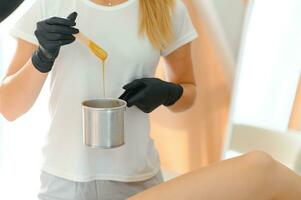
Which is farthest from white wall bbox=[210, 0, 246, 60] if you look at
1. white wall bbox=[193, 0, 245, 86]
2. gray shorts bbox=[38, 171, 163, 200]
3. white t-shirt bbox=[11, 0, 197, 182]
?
gray shorts bbox=[38, 171, 163, 200]

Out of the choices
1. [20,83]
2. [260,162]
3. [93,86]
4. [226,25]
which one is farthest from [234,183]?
[226,25]

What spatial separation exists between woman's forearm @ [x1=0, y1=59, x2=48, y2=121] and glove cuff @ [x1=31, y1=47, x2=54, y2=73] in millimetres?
31

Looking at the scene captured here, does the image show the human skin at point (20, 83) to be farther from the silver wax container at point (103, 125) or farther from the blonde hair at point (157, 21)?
the blonde hair at point (157, 21)

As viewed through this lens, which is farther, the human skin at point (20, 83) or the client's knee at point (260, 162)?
the human skin at point (20, 83)

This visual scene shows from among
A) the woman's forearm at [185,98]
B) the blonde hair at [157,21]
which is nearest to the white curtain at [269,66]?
the woman's forearm at [185,98]

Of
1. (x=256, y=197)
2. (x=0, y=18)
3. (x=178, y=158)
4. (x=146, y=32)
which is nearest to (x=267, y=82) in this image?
(x=178, y=158)

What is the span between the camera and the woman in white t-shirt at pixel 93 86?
2.84 ft

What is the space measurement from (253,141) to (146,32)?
64 cm

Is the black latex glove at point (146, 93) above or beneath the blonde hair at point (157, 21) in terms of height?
beneath

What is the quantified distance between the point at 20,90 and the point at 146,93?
256mm

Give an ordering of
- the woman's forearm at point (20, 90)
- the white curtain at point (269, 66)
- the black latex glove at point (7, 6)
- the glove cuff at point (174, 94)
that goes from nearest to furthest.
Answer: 1. the black latex glove at point (7, 6)
2. the woman's forearm at point (20, 90)
3. the glove cuff at point (174, 94)
4. the white curtain at point (269, 66)

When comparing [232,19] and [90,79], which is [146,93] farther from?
[232,19]

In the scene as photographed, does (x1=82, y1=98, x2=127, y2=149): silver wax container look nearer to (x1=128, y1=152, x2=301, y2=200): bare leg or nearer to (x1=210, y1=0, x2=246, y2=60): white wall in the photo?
(x1=128, y1=152, x2=301, y2=200): bare leg

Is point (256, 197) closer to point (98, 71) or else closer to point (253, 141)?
point (98, 71)
